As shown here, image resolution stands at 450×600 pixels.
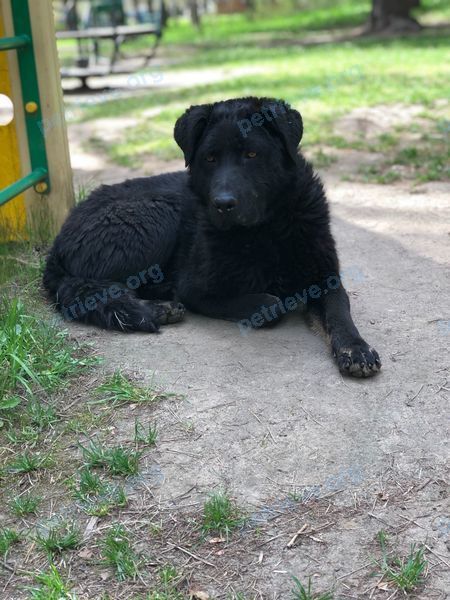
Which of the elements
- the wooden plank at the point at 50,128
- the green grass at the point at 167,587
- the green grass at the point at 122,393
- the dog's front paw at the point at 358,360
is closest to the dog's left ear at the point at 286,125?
the dog's front paw at the point at 358,360

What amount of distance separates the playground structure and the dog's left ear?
6.04 feet

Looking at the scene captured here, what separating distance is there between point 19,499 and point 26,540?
0.67 feet

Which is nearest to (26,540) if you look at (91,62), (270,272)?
(270,272)

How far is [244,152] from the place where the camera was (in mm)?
3906

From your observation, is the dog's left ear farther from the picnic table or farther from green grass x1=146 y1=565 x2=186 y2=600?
the picnic table

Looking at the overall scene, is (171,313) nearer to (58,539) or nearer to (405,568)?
(58,539)

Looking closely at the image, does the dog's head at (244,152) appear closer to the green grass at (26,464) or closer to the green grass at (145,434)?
the green grass at (145,434)

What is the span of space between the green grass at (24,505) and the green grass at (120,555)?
0.33m

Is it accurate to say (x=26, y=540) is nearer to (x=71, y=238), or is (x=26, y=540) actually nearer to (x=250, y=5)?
(x=71, y=238)

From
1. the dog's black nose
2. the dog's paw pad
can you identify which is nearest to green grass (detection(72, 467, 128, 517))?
the dog's paw pad

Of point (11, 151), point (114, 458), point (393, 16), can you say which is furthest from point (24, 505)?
point (393, 16)

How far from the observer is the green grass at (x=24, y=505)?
2.77 m

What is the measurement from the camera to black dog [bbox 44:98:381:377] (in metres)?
3.90

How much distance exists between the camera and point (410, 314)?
4047 millimetres
